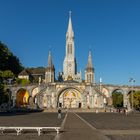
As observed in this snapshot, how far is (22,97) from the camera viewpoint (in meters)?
117

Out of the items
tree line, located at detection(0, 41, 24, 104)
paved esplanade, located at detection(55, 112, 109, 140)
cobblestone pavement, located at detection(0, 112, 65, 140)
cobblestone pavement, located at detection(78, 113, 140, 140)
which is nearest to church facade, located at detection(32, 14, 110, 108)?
tree line, located at detection(0, 41, 24, 104)

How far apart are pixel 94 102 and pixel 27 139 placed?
89.3 metres

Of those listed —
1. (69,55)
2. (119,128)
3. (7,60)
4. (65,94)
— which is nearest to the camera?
(119,128)

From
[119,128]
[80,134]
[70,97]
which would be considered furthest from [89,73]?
[80,134]

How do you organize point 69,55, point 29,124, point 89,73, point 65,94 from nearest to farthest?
point 29,124
point 65,94
point 89,73
point 69,55

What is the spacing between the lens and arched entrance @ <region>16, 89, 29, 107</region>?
112 metres

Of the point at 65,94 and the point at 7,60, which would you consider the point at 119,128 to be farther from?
the point at 7,60

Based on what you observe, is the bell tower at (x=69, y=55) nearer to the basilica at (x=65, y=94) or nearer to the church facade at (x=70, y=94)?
the basilica at (x=65, y=94)

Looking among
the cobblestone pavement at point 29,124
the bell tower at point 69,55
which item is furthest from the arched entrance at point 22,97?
the cobblestone pavement at point 29,124

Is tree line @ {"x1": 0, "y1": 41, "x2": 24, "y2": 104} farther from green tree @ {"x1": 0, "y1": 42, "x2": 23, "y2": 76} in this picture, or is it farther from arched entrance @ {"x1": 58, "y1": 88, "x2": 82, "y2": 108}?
arched entrance @ {"x1": 58, "y1": 88, "x2": 82, "y2": 108}

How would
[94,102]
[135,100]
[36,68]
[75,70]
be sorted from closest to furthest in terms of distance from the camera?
[135,100] → [94,102] → [75,70] → [36,68]

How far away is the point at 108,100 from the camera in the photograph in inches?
4262

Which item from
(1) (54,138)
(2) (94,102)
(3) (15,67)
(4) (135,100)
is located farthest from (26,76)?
(1) (54,138)

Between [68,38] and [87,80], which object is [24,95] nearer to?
[87,80]
